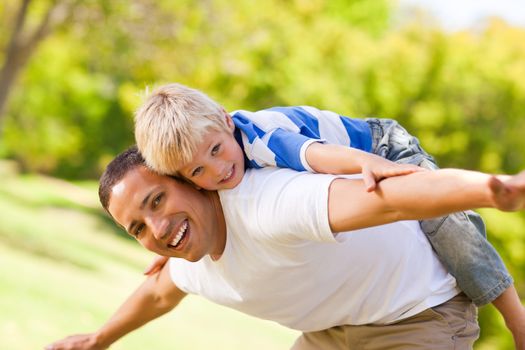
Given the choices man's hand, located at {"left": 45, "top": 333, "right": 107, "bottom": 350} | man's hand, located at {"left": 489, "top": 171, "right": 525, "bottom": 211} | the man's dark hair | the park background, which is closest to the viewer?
man's hand, located at {"left": 489, "top": 171, "right": 525, "bottom": 211}

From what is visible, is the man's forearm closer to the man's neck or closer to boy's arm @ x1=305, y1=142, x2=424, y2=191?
the man's neck

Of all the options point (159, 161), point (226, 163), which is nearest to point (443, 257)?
point (226, 163)

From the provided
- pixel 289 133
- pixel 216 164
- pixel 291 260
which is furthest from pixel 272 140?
pixel 291 260

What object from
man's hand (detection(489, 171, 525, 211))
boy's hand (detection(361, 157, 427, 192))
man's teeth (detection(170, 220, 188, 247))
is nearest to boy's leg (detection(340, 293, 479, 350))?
man's teeth (detection(170, 220, 188, 247))

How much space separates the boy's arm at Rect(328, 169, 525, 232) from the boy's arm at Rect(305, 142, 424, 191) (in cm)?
4

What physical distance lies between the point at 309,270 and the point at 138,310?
4.41ft

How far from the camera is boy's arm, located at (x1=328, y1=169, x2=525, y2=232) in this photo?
92.7 inches

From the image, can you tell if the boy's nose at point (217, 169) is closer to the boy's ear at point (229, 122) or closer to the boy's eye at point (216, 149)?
the boy's eye at point (216, 149)

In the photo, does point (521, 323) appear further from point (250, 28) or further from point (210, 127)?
point (250, 28)

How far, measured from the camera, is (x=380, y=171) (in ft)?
8.84

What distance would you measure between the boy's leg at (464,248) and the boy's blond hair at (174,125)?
81 cm

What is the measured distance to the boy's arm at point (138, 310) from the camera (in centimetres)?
430

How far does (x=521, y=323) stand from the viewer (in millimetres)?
→ 3756

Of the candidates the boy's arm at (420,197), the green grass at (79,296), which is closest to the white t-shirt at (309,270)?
the boy's arm at (420,197)
